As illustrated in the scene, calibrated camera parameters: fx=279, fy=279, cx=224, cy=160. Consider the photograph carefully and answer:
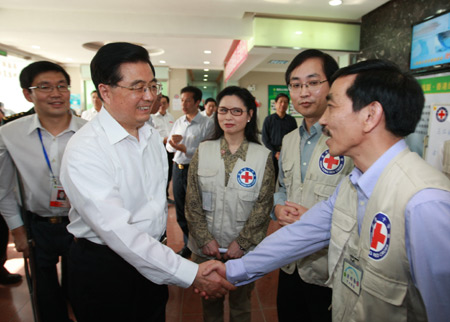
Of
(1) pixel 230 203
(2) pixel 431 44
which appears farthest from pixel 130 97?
(2) pixel 431 44

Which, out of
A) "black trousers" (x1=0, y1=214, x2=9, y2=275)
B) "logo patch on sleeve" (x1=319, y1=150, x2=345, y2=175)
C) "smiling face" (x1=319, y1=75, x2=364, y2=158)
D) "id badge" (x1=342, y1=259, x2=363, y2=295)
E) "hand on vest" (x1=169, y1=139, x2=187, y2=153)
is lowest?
"black trousers" (x1=0, y1=214, x2=9, y2=275)

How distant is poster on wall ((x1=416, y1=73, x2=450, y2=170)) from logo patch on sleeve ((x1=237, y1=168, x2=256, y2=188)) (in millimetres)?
2278

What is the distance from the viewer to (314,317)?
1344 mm

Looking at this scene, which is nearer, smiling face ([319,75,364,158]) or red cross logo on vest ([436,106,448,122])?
smiling face ([319,75,364,158])

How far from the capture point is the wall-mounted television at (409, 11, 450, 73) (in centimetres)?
289

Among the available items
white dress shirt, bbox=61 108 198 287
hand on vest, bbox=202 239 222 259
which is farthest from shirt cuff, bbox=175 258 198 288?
hand on vest, bbox=202 239 222 259

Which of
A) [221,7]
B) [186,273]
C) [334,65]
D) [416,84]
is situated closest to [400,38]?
[221,7]

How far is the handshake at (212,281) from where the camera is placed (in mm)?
1310

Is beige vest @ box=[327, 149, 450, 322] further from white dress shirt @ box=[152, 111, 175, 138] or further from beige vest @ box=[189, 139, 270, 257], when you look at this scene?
white dress shirt @ box=[152, 111, 175, 138]

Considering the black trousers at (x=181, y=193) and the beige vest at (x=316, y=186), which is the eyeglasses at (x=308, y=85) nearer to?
the beige vest at (x=316, y=186)

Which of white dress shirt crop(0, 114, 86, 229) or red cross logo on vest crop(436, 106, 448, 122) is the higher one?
red cross logo on vest crop(436, 106, 448, 122)

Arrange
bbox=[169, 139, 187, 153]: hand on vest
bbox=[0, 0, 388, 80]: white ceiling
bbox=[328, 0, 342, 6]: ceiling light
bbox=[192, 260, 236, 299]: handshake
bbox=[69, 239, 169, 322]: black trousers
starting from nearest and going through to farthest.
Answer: bbox=[69, 239, 169, 322]: black trousers → bbox=[192, 260, 236, 299]: handshake → bbox=[169, 139, 187, 153]: hand on vest → bbox=[328, 0, 342, 6]: ceiling light → bbox=[0, 0, 388, 80]: white ceiling

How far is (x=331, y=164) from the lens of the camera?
1.34 m

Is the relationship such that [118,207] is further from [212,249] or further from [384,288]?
[384,288]
